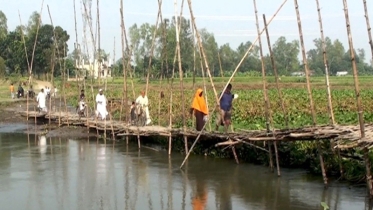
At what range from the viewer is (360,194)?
9227 mm

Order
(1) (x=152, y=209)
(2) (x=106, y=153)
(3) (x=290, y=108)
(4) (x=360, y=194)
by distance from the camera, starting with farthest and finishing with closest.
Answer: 1. (3) (x=290, y=108)
2. (2) (x=106, y=153)
3. (4) (x=360, y=194)
4. (1) (x=152, y=209)

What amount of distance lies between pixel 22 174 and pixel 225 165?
4483 mm

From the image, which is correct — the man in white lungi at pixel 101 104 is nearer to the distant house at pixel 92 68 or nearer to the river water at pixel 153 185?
the distant house at pixel 92 68

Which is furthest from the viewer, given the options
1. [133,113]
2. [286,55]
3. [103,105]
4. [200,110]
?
[286,55]

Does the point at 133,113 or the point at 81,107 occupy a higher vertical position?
the point at 81,107

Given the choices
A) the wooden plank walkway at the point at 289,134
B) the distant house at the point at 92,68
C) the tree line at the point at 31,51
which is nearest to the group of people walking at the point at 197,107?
the wooden plank walkway at the point at 289,134

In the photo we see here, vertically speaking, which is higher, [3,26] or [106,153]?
[3,26]

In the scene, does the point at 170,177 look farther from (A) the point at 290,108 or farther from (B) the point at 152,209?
(A) the point at 290,108

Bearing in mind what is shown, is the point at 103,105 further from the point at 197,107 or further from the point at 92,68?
the point at 197,107

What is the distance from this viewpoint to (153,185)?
10445mm

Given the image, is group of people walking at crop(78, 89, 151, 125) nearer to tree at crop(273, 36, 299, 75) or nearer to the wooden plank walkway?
the wooden plank walkway

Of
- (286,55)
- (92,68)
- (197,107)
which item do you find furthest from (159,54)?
(197,107)

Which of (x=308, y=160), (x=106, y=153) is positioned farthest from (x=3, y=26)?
(x=308, y=160)

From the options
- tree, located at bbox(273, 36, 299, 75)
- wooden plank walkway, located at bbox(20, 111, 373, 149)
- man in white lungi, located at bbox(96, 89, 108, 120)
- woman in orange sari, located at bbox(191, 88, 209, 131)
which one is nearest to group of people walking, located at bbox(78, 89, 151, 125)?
man in white lungi, located at bbox(96, 89, 108, 120)
